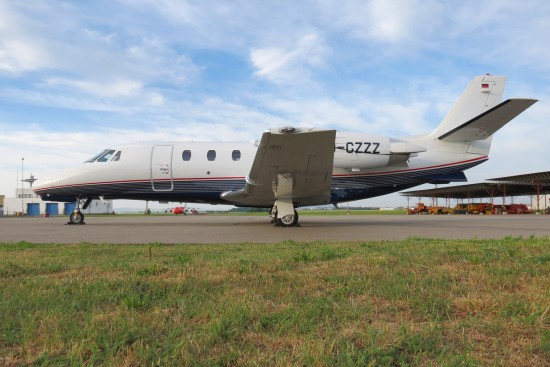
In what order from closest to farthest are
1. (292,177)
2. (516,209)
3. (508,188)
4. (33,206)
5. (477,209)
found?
1. (292,177)
2. (516,209)
3. (477,209)
4. (508,188)
5. (33,206)

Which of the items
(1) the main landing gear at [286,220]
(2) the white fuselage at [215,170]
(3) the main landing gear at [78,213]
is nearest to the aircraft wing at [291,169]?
(1) the main landing gear at [286,220]

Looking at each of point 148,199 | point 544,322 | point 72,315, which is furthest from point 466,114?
point 72,315

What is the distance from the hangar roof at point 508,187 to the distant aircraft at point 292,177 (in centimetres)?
3443

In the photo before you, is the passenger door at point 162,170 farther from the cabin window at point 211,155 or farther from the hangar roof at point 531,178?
the hangar roof at point 531,178

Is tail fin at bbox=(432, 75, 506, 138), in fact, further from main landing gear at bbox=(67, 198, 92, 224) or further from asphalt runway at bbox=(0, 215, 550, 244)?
main landing gear at bbox=(67, 198, 92, 224)

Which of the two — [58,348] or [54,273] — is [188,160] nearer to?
[54,273]

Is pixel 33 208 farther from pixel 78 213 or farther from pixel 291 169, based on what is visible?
pixel 291 169

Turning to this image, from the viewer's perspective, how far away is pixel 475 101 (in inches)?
632

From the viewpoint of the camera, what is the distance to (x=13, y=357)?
2223 mm

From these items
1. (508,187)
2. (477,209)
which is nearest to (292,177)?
(477,209)

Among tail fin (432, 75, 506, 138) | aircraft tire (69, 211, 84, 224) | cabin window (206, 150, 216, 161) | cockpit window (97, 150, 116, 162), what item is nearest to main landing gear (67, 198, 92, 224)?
aircraft tire (69, 211, 84, 224)

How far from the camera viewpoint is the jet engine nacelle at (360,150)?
14.5 m

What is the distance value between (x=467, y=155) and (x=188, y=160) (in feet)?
35.6

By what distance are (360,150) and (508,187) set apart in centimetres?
4952
